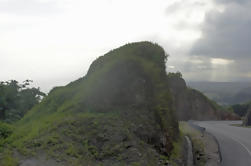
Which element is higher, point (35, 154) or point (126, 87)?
point (126, 87)

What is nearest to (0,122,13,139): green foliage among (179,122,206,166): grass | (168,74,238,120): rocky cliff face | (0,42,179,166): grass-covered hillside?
(0,42,179,166): grass-covered hillside

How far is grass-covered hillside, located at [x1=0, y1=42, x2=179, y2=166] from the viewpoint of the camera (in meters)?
10.3

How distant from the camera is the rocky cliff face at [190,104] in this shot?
6397 centimetres

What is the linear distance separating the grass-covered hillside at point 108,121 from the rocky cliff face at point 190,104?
147 feet

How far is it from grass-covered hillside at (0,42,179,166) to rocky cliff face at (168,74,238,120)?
44.8 m

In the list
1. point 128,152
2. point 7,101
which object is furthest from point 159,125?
point 7,101

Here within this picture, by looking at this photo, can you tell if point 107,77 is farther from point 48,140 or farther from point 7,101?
point 7,101

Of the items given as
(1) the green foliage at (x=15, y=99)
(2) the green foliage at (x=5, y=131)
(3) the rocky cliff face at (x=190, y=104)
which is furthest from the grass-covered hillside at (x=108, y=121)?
(3) the rocky cliff face at (x=190, y=104)

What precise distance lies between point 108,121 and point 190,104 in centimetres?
5466

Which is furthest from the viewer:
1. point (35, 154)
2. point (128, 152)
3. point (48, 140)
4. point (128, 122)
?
point (128, 122)

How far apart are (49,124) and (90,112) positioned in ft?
7.68

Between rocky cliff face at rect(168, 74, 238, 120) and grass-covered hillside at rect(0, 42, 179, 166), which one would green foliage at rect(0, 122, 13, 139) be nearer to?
grass-covered hillside at rect(0, 42, 179, 166)

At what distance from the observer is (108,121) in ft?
42.9

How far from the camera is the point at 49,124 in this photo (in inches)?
484
